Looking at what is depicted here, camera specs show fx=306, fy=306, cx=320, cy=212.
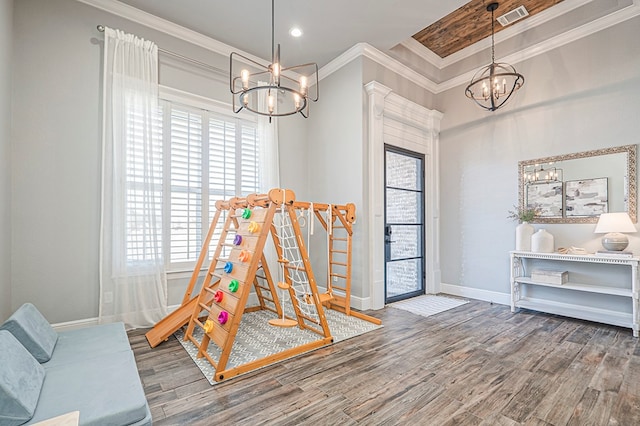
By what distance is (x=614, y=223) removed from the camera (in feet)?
11.0

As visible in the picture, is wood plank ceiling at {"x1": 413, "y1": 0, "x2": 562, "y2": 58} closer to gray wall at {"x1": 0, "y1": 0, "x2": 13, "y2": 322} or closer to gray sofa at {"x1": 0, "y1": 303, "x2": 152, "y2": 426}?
gray wall at {"x1": 0, "y1": 0, "x2": 13, "y2": 322}

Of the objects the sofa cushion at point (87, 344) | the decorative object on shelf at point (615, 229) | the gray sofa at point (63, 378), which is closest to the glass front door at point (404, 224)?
the decorative object on shelf at point (615, 229)

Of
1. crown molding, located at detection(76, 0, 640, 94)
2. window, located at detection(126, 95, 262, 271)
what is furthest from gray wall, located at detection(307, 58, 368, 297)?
window, located at detection(126, 95, 262, 271)

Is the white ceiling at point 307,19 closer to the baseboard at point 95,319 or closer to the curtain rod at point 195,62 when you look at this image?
the curtain rod at point 195,62

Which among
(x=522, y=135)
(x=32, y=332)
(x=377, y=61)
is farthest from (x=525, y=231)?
(x=32, y=332)

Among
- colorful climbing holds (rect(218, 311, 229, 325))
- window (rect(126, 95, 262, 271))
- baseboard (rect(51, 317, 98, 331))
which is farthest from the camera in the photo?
window (rect(126, 95, 262, 271))

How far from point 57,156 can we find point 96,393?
263 centimetres

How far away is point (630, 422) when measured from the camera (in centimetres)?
186

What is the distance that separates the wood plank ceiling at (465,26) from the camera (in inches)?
153

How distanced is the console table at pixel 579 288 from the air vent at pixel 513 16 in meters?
3.12

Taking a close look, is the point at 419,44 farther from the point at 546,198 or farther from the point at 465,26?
the point at 546,198

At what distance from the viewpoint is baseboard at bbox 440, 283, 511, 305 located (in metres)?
4.46

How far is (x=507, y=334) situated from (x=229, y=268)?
9.90 ft

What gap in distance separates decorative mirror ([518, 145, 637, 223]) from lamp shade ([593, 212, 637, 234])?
240mm
